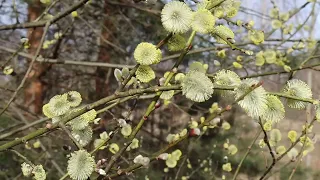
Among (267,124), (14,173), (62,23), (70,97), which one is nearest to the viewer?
(70,97)

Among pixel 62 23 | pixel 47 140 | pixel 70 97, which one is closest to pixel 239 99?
pixel 70 97

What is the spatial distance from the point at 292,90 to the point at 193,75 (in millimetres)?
165

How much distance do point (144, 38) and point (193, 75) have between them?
12.7ft

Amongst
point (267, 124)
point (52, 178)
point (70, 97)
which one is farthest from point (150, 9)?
point (70, 97)

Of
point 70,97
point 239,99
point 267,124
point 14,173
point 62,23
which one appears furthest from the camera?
point 62,23

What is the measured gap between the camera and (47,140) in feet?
9.91

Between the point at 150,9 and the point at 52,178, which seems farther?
the point at 150,9

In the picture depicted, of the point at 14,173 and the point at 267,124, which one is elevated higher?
the point at 267,124

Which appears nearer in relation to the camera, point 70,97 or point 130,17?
point 70,97

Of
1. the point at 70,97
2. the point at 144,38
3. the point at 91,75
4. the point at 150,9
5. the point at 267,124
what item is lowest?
the point at 91,75

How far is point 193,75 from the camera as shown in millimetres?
780

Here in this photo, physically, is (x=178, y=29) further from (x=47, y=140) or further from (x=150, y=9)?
(x=150, y=9)

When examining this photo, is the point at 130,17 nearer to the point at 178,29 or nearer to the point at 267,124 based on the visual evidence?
the point at 267,124

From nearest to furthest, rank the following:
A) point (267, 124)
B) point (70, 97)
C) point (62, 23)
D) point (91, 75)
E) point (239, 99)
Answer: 1. point (239, 99)
2. point (70, 97)
3. point (267, 124)
4. point (62, 23)
5. point (91, 75)
